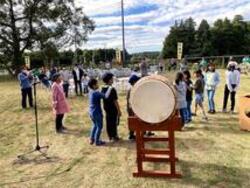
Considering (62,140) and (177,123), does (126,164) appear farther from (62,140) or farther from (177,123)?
(62,140)

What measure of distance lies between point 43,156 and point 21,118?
19.4ft

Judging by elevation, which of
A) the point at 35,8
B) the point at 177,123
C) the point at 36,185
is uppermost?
the point at 35,8

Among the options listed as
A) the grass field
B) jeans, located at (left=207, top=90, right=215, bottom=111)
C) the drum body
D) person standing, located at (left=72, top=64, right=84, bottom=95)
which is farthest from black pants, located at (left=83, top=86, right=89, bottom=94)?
the drum body

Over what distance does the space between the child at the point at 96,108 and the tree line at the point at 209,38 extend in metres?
48.1

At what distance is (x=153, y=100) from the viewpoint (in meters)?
7.43

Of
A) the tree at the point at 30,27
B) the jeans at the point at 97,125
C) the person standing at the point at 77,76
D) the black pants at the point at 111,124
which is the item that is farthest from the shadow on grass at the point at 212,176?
the tree at the point at 30,27

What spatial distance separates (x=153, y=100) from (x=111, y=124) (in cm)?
299

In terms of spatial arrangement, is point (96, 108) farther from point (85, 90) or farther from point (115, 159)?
point (85, 90)

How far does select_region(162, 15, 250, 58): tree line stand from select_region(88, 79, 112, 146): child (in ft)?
158

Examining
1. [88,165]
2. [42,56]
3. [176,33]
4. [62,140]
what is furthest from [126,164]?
[176,33]

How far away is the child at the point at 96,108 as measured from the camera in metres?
9.70

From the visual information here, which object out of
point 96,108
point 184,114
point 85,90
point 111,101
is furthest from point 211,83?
point 85,90

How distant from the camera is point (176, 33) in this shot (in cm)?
6044

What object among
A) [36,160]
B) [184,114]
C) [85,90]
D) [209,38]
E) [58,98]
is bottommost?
[36,160]
